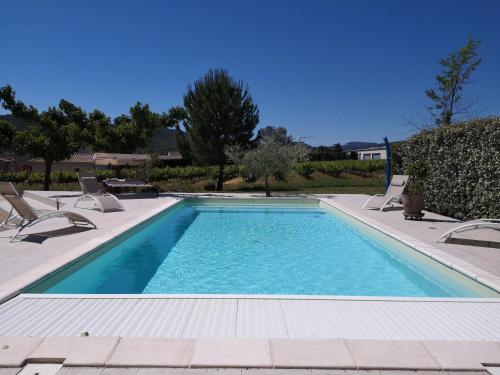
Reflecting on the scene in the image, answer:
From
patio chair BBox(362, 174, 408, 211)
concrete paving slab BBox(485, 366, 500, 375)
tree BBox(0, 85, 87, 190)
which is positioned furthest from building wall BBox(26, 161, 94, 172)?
concrete paving slab BBox(485, 366, 500, 375)

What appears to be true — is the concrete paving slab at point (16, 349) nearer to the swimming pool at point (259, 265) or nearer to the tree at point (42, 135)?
the swimming pool at point (259, 265)

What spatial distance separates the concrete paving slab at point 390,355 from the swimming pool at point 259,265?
2069 mm

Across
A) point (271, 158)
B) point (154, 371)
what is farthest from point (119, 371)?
point (271, 158)

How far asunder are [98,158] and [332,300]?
1470cm

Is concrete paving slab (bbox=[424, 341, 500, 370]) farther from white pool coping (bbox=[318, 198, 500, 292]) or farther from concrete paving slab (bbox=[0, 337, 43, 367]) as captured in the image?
concrete paving slab (bbox=[0, 337, 43, 367])

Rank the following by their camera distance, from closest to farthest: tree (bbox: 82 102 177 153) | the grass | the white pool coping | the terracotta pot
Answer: the white pool coping
the terracotta pot
tree (bbox: 82 102 177 153)
the grass

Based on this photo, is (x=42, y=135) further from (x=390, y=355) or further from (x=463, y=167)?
(x=390, y=355)

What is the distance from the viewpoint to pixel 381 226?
26.6 ft

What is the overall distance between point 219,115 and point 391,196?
12983mm

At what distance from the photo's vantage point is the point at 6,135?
56.4 feet

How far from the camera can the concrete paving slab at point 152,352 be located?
2.37 m

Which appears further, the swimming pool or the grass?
the grass

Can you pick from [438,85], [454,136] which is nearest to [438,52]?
[438,85]

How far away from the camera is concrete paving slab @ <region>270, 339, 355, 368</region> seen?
2.38 meters
